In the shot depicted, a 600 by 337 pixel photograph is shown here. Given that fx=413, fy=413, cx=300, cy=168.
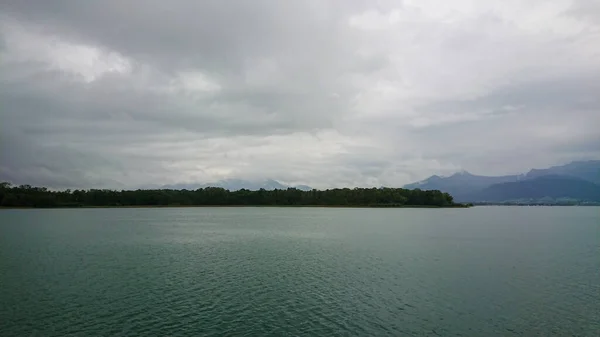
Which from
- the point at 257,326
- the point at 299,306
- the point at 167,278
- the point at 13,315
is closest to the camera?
the point at 257,326

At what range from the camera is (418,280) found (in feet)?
135

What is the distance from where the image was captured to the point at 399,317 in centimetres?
2898

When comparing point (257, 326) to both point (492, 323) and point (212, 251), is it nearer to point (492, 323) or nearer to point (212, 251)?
point (492, 323)

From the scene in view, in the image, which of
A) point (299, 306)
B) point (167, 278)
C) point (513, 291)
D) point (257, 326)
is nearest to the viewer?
point (257, 326)

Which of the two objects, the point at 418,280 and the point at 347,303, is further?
the point at 418,280

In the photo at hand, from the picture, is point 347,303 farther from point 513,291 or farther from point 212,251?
point 212,251

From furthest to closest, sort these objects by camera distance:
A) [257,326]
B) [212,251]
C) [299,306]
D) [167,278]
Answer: [212,251], [167,278], [299,306], [257,326]

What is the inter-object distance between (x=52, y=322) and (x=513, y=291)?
120 ft

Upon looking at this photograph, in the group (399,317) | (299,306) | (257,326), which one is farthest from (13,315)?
(399,317)

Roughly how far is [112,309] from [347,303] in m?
17.5

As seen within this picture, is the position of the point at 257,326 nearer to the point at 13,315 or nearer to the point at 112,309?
the point at 112,309

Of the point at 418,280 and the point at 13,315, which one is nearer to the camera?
the point at 13,315

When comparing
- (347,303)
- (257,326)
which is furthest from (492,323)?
(257,326)

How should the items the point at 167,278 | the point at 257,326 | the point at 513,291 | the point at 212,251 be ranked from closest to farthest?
the point at 257,326
the point at 513,291
the point at 167,278
the point at 212,251
